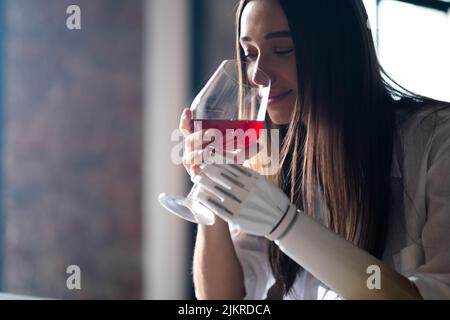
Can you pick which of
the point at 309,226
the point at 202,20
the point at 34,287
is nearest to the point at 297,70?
the point at 309,226

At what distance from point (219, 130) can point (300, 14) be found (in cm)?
20

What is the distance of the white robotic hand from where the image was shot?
0.58 m

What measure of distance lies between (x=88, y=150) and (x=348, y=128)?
36.4 inches

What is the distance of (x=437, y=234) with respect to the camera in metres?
0.65

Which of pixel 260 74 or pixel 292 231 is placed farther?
pixel 260 74

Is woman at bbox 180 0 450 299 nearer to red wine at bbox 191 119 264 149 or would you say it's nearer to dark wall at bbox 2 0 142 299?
→ red wine at bbox 191 119 264 149

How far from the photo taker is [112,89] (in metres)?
1.51

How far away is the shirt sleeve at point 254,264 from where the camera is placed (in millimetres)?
936

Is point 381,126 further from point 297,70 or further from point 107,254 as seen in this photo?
point 107,254

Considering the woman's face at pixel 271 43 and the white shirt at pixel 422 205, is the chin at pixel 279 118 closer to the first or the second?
the woman's face at pixel 271 43

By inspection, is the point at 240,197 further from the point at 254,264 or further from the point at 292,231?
the point at 254,264

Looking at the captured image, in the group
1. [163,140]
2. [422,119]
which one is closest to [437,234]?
[422,119]

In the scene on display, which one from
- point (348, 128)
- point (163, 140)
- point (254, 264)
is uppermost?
point (348, 128)
